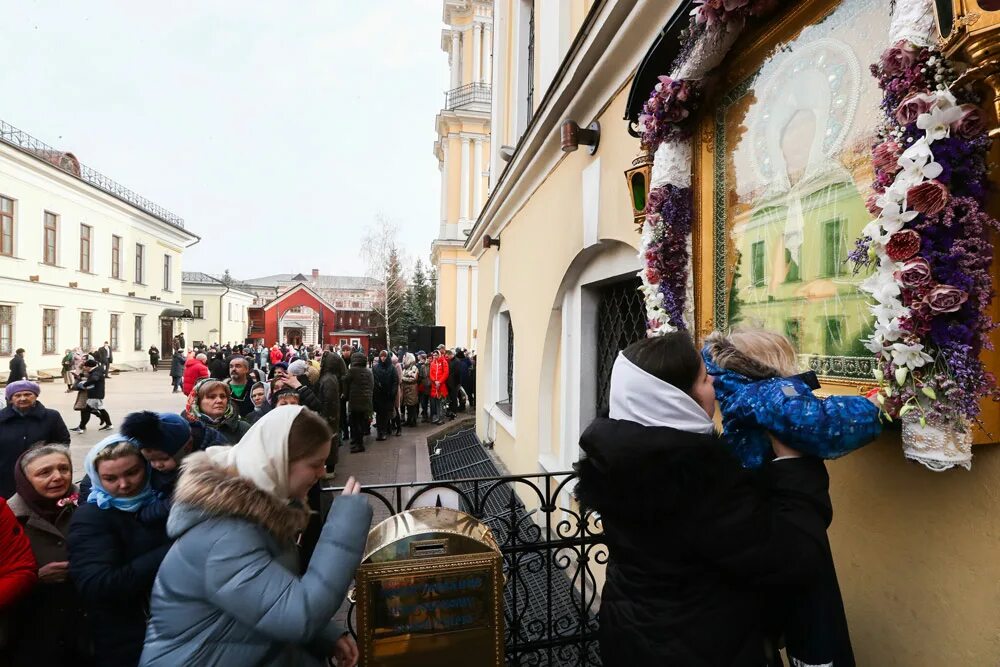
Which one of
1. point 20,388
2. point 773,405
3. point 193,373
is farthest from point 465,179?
point 773,405

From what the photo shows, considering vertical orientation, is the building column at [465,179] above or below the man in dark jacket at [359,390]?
above

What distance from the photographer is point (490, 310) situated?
9.87 m

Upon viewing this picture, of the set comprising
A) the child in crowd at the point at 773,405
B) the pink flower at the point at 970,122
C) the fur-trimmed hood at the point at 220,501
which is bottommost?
the fur-trimmed hood at the point at 220,501

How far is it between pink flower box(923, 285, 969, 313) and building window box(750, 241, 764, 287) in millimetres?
914

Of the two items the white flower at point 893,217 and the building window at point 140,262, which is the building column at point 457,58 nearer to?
the building window at point 140,262

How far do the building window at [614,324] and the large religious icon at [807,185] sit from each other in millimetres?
1570

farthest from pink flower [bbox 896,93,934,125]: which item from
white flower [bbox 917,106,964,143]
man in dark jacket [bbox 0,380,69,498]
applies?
man in dark jacket [bbox 0,380,69,498]

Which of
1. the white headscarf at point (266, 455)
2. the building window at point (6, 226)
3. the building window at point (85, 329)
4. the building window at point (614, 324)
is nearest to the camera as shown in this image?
the white headscarf at point (266, 455)

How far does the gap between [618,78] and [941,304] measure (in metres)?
2.92

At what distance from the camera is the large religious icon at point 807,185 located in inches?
69.1

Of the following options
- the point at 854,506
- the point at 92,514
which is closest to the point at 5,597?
the point at 92,514

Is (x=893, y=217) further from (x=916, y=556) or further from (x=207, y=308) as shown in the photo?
(x=207, y=308)

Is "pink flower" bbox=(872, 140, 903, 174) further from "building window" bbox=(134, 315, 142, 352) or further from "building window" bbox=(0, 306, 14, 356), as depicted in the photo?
"building window" bbox=(134, 315, 142, 352)

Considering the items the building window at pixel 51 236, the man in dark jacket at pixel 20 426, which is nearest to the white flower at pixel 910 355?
the man in dark jacket at pixel 20 426
